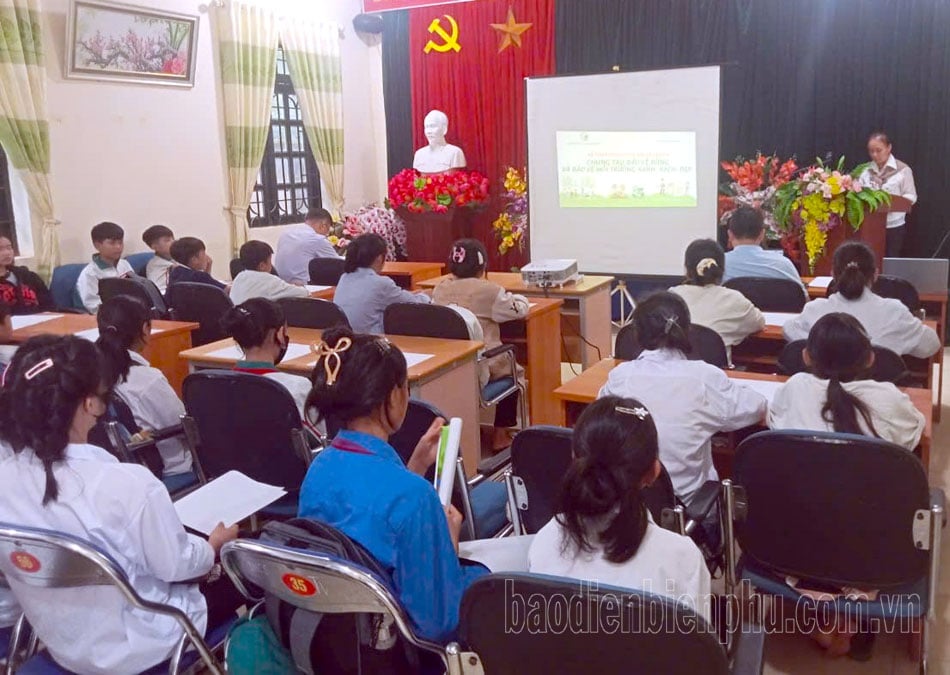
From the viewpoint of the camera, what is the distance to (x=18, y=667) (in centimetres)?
184

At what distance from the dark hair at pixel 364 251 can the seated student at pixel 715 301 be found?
1475mm

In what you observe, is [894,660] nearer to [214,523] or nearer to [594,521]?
[594,521]

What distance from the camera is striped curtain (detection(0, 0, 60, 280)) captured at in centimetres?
543

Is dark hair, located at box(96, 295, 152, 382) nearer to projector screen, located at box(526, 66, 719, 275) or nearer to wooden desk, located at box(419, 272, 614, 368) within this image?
wooden desk, located at box(419, 272, 614, 368)

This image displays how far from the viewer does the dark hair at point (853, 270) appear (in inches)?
128

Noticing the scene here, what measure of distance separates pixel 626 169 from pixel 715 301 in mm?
2690

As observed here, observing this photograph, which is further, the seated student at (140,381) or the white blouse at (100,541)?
→ the seated student at (140,381)

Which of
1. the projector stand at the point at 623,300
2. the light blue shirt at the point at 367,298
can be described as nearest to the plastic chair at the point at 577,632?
the light blue shirt at the point at 367,298

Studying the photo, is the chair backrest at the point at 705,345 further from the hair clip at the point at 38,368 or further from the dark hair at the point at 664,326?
the hair clip at the point at 38,368

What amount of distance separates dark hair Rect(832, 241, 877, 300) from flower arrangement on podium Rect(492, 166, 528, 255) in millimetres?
4196

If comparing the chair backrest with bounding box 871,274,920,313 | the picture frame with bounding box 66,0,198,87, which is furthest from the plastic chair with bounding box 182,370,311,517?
the picture frame with bounding box 66,0,198,87

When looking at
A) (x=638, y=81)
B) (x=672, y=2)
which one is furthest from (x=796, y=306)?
(x=672, y=2)

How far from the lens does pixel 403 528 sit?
1491mm

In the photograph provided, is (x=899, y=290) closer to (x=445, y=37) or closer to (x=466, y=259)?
(x=466, y=259)
